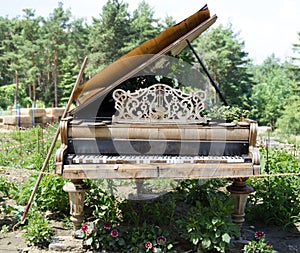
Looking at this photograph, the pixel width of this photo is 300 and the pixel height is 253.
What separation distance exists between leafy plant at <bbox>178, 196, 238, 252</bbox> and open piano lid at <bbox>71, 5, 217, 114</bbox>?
5.71ft

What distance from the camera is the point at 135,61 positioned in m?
4.40

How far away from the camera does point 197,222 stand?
4148 mm

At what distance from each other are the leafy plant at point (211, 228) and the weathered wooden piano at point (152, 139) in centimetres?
36

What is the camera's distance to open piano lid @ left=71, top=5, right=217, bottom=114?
4.26 m

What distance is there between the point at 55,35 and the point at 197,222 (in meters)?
35.7

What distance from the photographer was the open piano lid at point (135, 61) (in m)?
4.26

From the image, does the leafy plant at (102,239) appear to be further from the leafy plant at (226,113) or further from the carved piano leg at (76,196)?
the leafy plant at (226,113)

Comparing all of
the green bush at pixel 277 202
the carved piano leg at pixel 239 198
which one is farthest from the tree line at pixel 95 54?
the carved piano leg at pixel 239 198

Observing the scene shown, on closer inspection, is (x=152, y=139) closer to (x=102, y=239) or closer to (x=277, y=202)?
(x=102, y=239)

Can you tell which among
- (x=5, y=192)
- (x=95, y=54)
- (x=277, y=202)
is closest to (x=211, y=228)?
(x=277, y=202)

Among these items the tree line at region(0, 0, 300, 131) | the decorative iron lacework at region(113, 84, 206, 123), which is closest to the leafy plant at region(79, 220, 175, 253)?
Answer: the decorative iron lacework at region(113, 84, 206, 123)

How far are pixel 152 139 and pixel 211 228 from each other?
3.82 feet

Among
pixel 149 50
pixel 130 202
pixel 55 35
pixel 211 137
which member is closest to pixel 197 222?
pixel 211 137

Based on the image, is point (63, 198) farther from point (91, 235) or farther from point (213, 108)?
point (213, 108)
